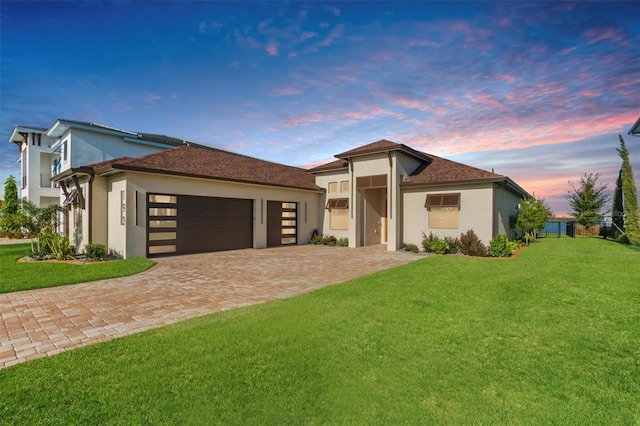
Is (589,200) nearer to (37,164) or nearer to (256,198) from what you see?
(256,198)

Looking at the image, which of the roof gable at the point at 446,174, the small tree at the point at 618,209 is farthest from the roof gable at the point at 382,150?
the small tree at the point at 618,209

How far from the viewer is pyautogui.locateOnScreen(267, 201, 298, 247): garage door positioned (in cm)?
1727

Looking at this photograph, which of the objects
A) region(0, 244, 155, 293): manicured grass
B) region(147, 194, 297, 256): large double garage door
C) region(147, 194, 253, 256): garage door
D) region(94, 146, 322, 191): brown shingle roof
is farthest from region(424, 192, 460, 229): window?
region(0, 244, 155, 293): manicured grass

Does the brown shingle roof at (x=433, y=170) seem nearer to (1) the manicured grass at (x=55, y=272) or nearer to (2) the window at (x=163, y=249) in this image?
(2) the window at (x=163, y=249)

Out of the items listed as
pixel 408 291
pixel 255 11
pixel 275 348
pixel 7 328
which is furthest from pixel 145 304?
pixel 255 11

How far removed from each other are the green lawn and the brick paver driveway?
675 millimetres

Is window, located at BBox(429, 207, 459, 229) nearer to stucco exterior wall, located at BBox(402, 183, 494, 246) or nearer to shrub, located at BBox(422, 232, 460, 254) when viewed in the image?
stucco exterior wall, located at BBox(402, 183, 494, 246)

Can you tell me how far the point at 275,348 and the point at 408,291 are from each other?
3.96 m

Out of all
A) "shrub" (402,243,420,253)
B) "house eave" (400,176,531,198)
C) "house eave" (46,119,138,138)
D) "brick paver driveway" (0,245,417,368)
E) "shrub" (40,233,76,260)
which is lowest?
"brick paver driveway" (0,245,417,368)

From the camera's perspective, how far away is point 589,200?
75.0 ft

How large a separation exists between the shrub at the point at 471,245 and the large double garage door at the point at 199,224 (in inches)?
405

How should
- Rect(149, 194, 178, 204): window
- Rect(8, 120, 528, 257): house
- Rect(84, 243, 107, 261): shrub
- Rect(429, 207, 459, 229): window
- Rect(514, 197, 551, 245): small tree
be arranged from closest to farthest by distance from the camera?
Rect(84, 243, 107, 261): shrub, Rect(8, 120, 528, 257): house, Rect(149, 194, 178, 204): window, Rect(429, 207, 459, 229): window, Rect(514, 197, 551, 245): small tree

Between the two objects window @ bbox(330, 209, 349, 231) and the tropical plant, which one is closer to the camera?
the tropical plant

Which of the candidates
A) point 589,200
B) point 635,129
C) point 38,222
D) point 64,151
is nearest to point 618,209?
point 589,200
